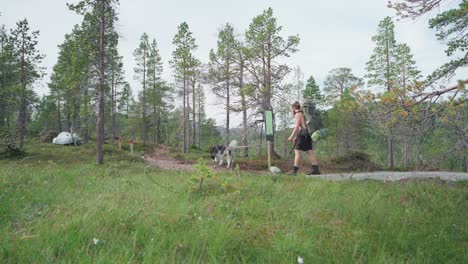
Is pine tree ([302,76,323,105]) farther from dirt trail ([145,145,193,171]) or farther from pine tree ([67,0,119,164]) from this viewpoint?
pine tree ([67,0,119,164])

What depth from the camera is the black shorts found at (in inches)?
317

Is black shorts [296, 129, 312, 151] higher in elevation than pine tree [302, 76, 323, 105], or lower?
lower

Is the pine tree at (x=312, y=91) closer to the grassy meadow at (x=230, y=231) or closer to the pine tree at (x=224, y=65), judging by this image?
the pine tree at (x=224, y=65)

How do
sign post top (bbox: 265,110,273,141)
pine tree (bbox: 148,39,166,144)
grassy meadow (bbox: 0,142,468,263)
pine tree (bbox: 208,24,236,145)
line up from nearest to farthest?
1. grassy meadow (bbox: 0,142,468,263)
2. sign post top (bbox: 265,110,273,141)
3. pine tree (bbox: 208,24,236,145)
4. pine tree (bbox: 148,39,166,144)

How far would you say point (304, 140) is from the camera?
8062 millimetres

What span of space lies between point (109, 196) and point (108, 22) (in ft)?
38.3

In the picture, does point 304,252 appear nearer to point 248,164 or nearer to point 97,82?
point 248,164

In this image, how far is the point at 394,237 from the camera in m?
2.39

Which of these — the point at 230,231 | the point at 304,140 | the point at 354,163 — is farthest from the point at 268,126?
the point at 354,163

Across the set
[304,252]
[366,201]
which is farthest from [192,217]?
[366,201]

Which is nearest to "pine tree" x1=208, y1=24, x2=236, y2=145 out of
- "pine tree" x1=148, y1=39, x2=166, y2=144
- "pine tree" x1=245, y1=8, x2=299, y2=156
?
"pine tree" x1=245, y1=8, x2=299, y2=156

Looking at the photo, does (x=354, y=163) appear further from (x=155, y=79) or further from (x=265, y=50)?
(x=155, y=79)

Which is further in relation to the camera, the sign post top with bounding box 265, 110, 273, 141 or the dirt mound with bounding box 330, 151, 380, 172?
the dirt mound with bounding box 330, 151, 380, 172

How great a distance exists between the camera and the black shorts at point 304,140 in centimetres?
805
